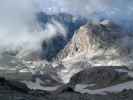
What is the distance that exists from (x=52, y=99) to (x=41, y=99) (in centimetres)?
1244

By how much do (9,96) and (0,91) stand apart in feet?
53.4

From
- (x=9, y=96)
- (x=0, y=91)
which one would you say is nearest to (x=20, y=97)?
(x=9, y=96)

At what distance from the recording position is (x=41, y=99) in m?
188

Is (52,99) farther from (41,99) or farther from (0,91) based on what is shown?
(0,91)

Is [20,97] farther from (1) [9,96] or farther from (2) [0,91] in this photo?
(2) [0,91]

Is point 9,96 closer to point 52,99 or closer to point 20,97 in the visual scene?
point 20,97

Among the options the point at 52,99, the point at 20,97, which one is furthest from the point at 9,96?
the point at 52,99

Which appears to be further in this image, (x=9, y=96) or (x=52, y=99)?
(x=52, y=99)

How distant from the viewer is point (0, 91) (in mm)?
198625

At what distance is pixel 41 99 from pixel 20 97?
1072 cm

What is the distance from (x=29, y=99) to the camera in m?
178

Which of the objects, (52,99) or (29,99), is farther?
(52,99)

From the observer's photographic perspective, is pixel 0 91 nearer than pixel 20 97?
No
